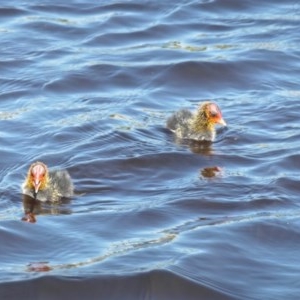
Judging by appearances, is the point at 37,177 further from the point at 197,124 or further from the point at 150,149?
the point at 197,124

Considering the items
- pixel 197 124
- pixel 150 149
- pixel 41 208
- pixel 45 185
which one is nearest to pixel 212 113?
pixel 197 124

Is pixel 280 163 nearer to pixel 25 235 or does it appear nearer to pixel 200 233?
pixel 200 233

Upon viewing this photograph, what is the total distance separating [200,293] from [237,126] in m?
4.78

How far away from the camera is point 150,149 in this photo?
13773 millimetres

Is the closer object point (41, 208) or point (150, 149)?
point (41, 208)

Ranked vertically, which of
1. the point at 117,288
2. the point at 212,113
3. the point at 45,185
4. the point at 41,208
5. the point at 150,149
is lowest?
→ the point at 117,288

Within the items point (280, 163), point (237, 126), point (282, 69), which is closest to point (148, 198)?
point (280, 163)

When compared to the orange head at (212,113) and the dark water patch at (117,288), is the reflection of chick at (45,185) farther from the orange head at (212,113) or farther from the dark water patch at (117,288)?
the orange head at (212,113)

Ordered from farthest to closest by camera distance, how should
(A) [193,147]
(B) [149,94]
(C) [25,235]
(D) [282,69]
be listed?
(D) [282,69]
(B) [149,94]
(A) [193,147]
(C) [25,235]

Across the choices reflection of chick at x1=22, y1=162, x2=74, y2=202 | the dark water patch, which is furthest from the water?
reflection of chick at x1=22, y1=162, x2=74, y2=202

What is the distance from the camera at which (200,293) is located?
10.1 meters

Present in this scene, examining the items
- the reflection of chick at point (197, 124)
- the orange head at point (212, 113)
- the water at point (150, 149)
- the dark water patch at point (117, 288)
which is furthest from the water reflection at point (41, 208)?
the orange head at point (212, 113)

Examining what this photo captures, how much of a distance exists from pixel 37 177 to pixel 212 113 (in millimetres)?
2845

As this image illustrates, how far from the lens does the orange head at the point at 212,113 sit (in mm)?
14346
